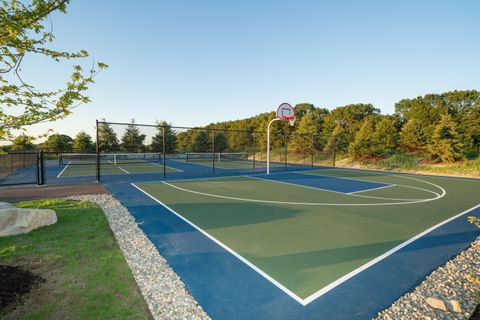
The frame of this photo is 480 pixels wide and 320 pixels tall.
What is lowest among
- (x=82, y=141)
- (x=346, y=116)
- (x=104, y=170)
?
(x=104, y=170)

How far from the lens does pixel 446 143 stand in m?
15.8

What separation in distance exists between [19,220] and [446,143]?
72.6 ft

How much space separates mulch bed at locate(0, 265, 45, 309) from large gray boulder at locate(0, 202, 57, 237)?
1634mm

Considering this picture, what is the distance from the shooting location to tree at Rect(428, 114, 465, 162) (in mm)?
15727

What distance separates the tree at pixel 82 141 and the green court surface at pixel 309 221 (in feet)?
84.2

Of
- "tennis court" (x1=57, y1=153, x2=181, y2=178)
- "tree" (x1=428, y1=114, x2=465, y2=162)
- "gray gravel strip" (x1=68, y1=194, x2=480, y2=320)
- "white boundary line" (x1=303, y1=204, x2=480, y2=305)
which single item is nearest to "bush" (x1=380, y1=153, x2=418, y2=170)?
"tree" (x1=428, y1=114, x2=465, y2=162)

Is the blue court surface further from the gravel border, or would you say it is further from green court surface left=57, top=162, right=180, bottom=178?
green court surface left=57, top=162, right=180, bottom=178

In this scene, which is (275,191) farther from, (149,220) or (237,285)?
(237,285)

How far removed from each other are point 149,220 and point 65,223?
1.67 m

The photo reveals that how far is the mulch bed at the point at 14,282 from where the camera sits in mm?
2373

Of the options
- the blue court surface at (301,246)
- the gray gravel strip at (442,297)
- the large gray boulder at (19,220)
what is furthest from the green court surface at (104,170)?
the gray gravel strip at (442,297)

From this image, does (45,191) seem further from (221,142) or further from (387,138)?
(221,142)

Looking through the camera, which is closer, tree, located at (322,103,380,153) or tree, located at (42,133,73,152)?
tree, located at (42,133,73,152)

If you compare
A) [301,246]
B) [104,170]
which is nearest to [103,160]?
[104,170]
